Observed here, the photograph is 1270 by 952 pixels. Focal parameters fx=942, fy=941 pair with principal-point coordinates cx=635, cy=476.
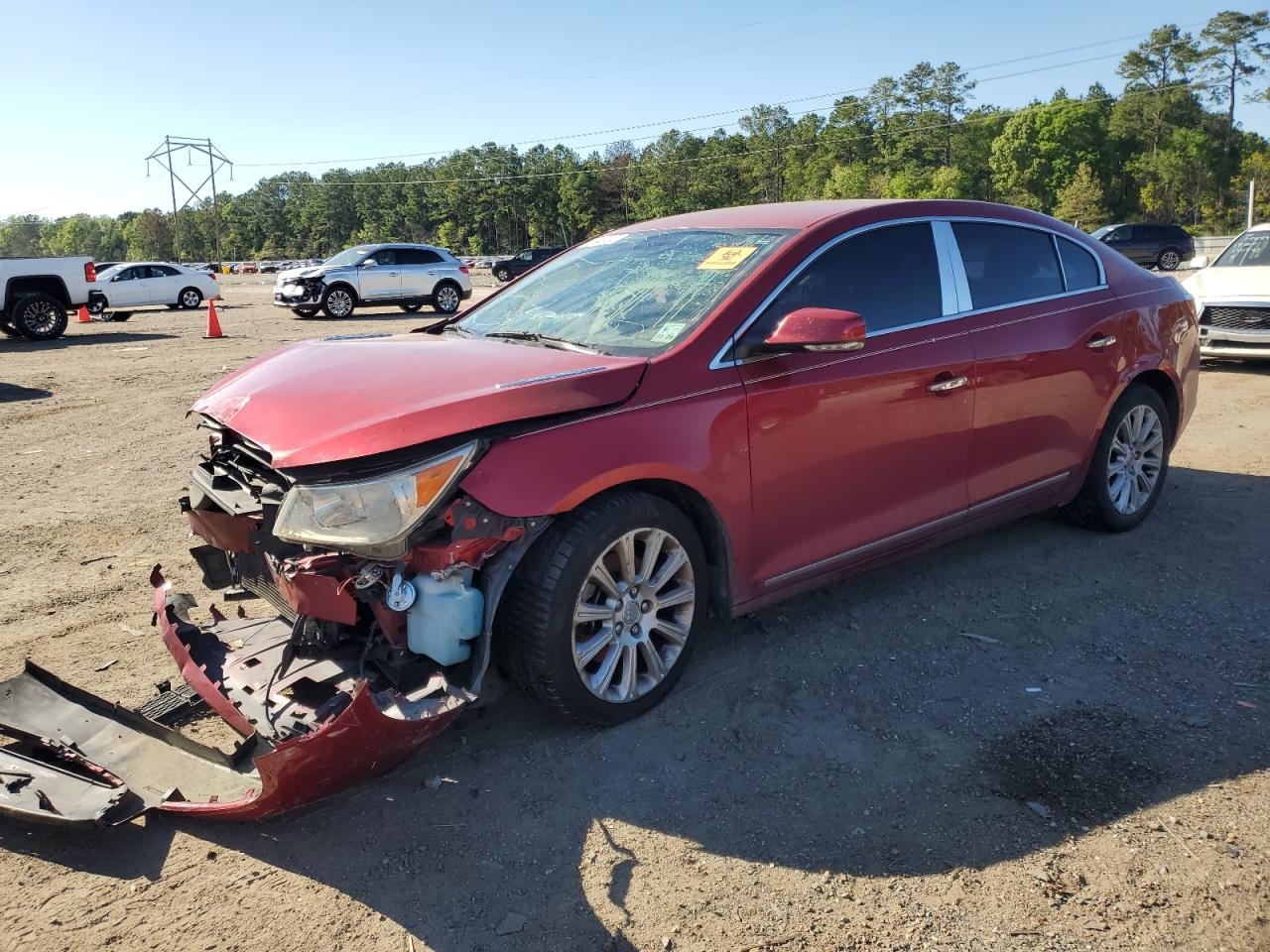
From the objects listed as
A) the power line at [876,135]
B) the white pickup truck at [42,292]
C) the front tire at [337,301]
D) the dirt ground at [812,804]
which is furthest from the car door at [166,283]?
the power line at [876,135]

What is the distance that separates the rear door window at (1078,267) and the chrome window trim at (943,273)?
19mm

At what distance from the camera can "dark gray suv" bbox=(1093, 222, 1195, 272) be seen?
35.2 meters

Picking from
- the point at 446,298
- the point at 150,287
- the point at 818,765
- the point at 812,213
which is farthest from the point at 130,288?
the point at 818,765

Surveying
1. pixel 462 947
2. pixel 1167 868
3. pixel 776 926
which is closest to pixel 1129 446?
pixel 1167 868

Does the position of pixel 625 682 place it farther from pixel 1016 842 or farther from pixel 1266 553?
pixel 1266 553

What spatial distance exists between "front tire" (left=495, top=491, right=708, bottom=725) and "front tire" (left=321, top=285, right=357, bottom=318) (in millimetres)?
21554

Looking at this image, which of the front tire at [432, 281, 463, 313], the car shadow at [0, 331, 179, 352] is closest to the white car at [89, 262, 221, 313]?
the car shadow at [0, 331, 179, 352]

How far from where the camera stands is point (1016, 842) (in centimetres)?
280

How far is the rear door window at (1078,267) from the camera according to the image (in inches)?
196

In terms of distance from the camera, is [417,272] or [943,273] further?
[417,272]

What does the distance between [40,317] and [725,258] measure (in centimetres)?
1833

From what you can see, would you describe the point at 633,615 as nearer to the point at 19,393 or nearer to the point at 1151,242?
the point at 19,393

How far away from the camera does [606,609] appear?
3.26m

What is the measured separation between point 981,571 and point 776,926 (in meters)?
2.85
